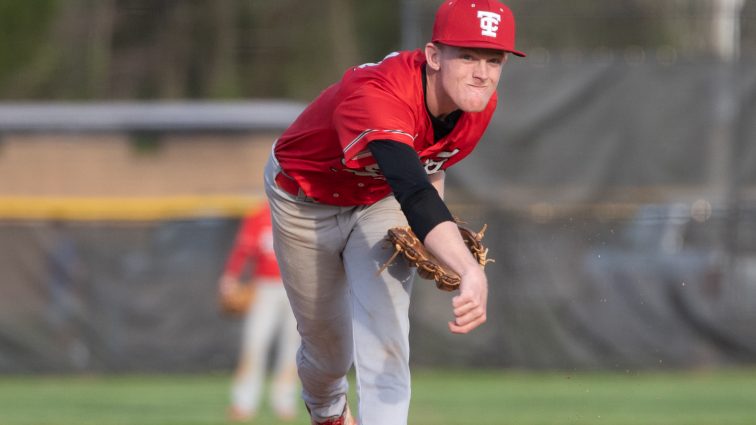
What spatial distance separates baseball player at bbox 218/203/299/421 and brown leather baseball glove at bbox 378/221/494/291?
210 inches

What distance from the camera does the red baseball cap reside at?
4629 millimetres

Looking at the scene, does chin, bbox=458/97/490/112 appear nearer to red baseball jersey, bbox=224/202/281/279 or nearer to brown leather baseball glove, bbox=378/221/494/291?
brown leather baseball glove, bbox=378/221/494/291

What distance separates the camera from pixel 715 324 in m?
13.7

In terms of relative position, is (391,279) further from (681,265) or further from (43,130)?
(43,130)

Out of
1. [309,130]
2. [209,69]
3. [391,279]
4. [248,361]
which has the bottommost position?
[209,69]

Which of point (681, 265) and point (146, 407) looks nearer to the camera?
point (146, 407)

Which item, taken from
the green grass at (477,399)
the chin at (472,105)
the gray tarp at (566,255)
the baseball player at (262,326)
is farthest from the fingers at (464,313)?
the gray tarp at (566,255)

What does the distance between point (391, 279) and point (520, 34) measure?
9628 millimetres

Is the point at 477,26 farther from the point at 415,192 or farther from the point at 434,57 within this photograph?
the point at 415,192

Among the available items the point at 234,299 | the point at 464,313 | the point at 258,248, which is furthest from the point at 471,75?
the point at 234,299

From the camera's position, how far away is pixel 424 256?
4.89m

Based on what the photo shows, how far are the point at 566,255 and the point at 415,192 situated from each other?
961 cm

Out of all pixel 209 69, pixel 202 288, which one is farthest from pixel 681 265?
pixel 209 69

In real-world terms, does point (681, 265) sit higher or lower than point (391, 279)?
lower
